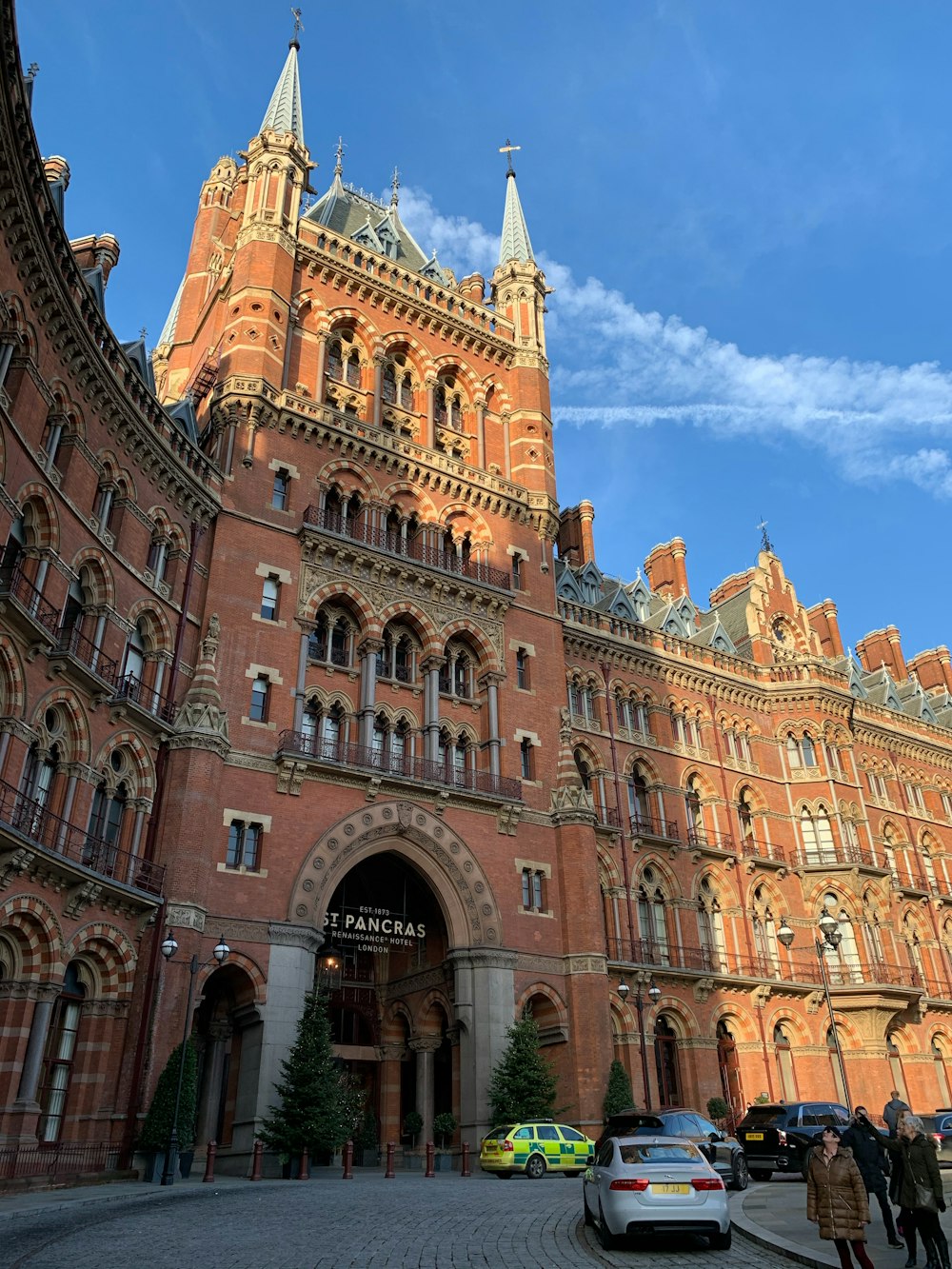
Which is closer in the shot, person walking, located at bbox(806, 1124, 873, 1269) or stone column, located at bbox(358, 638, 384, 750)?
person walking, located at bbox(806, 1124, 873, 1269)

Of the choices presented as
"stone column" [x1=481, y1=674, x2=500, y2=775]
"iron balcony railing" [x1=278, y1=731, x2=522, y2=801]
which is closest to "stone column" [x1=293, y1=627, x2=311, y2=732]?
"iron balcony railing" [x1=278, y1=731, x2=522, y2=801]

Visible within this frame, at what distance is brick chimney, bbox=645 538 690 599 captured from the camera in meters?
56.8

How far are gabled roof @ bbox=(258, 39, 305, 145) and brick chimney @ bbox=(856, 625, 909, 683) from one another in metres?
47.8

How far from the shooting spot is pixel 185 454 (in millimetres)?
32969

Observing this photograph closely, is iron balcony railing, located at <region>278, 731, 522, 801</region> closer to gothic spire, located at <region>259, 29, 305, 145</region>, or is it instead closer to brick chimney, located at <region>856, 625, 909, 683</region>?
gothic spire, located at <region>259, 29, 305, 145</region>

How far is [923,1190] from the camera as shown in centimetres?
1133

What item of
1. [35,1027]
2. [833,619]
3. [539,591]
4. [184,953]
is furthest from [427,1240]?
[833,619]

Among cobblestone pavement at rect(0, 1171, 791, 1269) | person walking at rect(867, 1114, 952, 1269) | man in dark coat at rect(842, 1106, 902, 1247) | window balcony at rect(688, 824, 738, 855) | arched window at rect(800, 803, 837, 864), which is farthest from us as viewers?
arched window at rect(800, 803, 837, 864)

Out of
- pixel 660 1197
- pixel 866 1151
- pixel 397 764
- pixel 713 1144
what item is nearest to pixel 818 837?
pixel 397 764

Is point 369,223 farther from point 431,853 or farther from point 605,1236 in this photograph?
point 605,1236

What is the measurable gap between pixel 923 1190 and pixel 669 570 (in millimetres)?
47914

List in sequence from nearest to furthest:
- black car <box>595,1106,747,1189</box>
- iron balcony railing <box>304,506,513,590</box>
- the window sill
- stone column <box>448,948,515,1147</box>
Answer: black car <box>595,1106,747,1189</box> < the window sill < stone column <box>448,948,515,1147</box> < iron balcony railing <box>304,506,513,590</box>

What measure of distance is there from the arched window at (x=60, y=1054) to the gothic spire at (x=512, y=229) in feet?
127

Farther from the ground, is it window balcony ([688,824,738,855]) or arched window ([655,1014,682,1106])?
window balcony ([688,824,738,855])
